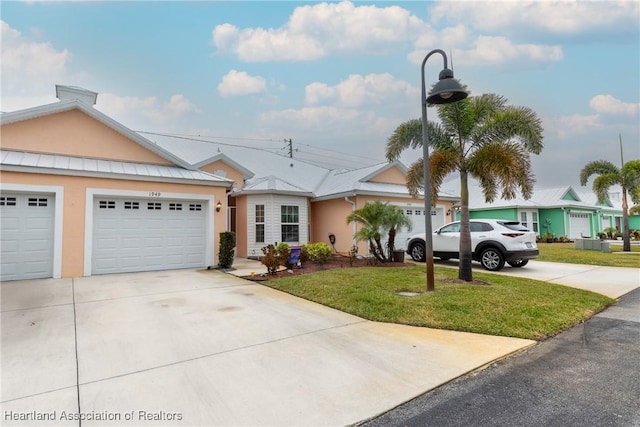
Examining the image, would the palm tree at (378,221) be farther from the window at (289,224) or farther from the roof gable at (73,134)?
the roof gable at (73,134)

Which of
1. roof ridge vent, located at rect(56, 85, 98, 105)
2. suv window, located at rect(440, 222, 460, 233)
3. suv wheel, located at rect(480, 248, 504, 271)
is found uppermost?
roof ridge vent, located at rect(56, 85, 98, 105)

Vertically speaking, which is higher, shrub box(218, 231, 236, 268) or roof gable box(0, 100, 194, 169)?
roof gable box(0, 100, 194, 169)

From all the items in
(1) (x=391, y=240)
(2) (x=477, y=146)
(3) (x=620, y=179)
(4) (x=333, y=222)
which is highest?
(3) (x=620, y=179)

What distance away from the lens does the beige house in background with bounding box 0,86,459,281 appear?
886cm

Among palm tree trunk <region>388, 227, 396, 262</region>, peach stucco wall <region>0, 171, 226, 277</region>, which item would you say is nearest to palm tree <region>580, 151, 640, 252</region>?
palm tree trunk <region>388, 227, 396, 262</region>

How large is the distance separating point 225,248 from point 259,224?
3.21m

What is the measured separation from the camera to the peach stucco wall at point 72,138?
31.9 feet

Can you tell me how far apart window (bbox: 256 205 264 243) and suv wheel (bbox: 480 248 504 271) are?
28.6 ft

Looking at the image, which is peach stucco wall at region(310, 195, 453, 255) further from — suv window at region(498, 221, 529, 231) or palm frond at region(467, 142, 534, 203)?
palm frond at region(467, 142, 534, 203)

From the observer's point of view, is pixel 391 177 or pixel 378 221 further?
pixel 391 177

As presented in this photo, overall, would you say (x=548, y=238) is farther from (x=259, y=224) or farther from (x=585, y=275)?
(x=259, y=224)

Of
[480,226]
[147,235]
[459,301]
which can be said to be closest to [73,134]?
[147,235]

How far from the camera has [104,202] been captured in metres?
10.0

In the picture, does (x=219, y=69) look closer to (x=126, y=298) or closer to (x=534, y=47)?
(x=126, y=298)
